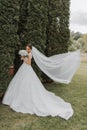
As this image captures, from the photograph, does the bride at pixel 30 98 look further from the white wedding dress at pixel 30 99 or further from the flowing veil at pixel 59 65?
the flowing veil at pixel 59 65

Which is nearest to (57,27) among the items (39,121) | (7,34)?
(7,34)

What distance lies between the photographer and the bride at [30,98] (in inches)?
264

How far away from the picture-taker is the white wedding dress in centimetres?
671

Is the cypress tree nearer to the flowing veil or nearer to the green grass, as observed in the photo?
the flowing veil

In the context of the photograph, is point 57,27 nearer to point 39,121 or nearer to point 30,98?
point 30,98

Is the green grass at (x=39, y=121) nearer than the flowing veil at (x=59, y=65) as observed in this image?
Yes

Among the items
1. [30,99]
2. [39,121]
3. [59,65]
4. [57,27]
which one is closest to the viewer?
[39,121]

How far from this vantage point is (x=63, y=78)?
26.4 ft

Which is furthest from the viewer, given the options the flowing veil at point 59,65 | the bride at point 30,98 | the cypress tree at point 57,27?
the cypress tree at point 57,27

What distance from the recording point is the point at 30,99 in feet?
22.7

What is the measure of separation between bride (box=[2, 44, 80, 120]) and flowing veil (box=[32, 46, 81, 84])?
0.48 m

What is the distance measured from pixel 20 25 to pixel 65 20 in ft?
10.4

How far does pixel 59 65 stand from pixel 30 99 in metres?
1.55

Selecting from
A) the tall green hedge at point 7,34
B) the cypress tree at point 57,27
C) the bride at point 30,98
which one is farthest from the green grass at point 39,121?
the cypress tree at point 57,27
